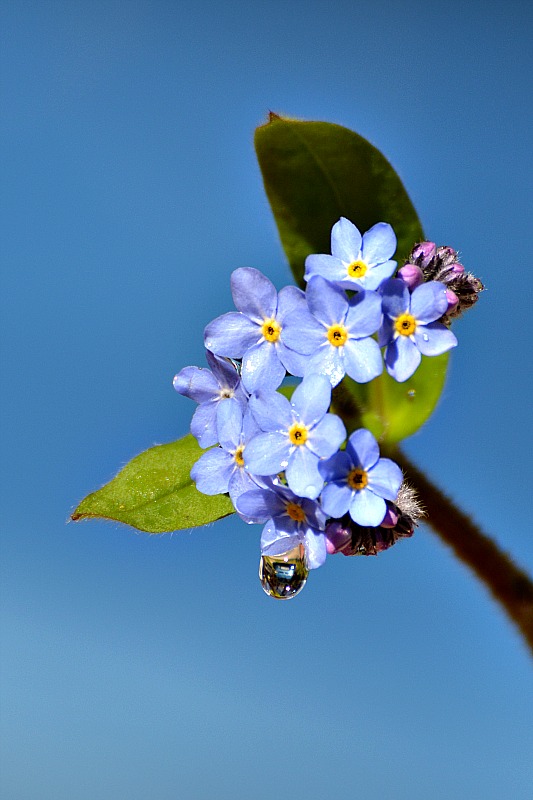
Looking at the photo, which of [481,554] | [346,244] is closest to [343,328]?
[346,244]

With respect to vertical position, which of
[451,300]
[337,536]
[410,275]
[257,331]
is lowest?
[337,536]

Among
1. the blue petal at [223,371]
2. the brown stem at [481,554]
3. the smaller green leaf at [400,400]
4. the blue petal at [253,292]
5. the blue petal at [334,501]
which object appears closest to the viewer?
the blue petal at [334,501]

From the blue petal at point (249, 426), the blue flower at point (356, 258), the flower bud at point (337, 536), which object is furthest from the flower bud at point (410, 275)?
the flower bud at point (337, 536)

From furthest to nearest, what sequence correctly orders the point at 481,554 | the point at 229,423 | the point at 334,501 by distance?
the point at 481,554 < the point at 229,423 < the point at 334,501

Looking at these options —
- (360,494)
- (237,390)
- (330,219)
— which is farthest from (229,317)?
(330,219)

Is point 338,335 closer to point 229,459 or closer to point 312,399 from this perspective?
point 312,399

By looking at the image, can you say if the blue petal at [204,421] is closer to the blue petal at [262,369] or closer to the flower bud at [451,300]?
the blue petal at [262,369]
